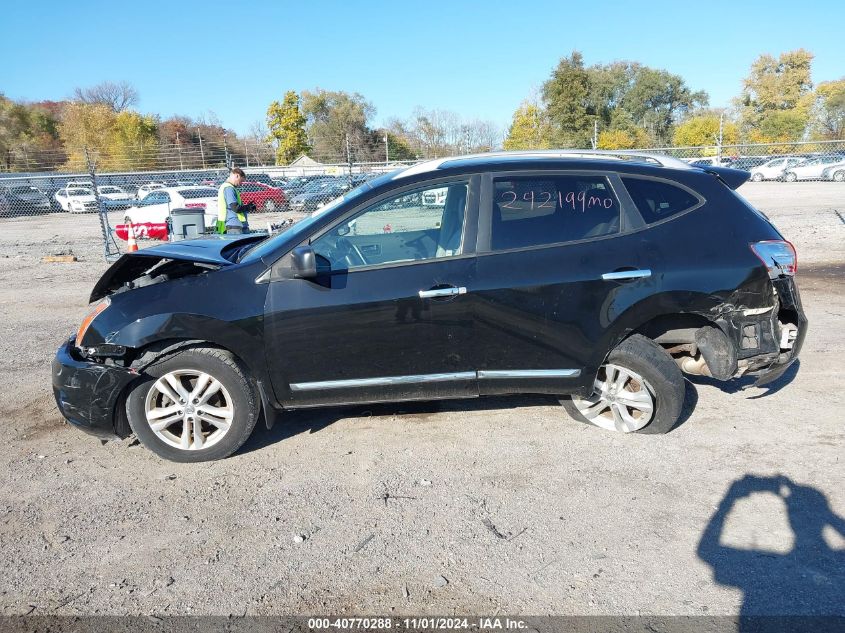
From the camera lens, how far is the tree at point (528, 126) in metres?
42.1

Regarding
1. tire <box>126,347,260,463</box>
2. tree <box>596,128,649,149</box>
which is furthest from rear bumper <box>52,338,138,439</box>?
tree <box>596,128,649,149</box>

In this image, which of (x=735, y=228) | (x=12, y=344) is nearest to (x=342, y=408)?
(x=735, y=228)

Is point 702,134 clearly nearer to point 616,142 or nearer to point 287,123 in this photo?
point 616,142

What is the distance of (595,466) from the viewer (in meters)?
3.83

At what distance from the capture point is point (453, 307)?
12.6 feet

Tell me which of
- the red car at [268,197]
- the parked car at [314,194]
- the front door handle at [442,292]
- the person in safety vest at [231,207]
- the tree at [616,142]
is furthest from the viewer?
the tree at [616,142]

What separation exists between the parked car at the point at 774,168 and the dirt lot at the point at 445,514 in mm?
30140

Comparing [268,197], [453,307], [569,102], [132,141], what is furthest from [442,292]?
[132,141]

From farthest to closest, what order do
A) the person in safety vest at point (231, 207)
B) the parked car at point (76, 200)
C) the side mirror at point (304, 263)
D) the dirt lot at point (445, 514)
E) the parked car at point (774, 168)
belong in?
the parked car at point (774, 168)
the parked car at point (76, 200)
the person in safety vest at point (231, 207)
the side mirror at point (304, 263)
the dirt lot at point (445, 514)

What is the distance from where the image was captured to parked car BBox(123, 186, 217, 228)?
19.3 meters

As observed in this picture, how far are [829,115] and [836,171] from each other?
3075 cm

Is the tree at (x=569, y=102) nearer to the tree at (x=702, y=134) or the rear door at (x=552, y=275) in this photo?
the tree at (x=702, y=134)

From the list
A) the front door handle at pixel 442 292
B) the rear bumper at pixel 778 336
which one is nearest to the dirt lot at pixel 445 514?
the rear bumper at pixel 778 336

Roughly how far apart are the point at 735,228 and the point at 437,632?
10.1 feet
